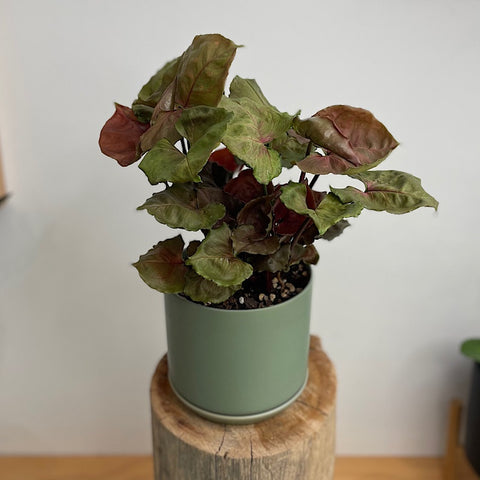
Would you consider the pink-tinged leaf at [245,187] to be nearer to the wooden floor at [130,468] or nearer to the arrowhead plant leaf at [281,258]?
the arrowhead plant leaf at [281,258]

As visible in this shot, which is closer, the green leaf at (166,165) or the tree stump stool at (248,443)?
the green leaf at (166,165)

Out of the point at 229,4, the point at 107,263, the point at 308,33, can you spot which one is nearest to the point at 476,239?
the point at 308,33

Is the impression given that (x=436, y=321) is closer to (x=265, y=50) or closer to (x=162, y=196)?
(x=265, y=50)

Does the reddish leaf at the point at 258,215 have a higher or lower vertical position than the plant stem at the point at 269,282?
higher

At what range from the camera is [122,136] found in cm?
79

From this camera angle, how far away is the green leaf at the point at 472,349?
1.27 metres

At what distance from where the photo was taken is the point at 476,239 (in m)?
1.33

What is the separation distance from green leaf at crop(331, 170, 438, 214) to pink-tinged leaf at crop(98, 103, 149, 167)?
288 millimetres

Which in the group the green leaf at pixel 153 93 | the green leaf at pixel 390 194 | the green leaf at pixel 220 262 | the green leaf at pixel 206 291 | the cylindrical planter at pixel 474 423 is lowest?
the cylindrical planter at pixel 474 423

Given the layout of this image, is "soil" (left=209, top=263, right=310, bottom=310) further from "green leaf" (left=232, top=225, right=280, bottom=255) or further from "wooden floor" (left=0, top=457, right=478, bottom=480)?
"wooden floor" (left=0, top=457, right=478, bottom=480)

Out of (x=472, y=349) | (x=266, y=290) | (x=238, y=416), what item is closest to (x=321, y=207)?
(x=266, y=290)

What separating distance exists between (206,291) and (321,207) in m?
0.20

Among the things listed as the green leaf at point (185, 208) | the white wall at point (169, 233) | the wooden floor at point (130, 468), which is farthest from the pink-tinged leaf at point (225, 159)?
the wooden floor at point (130, 468)

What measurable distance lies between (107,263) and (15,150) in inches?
13.1
